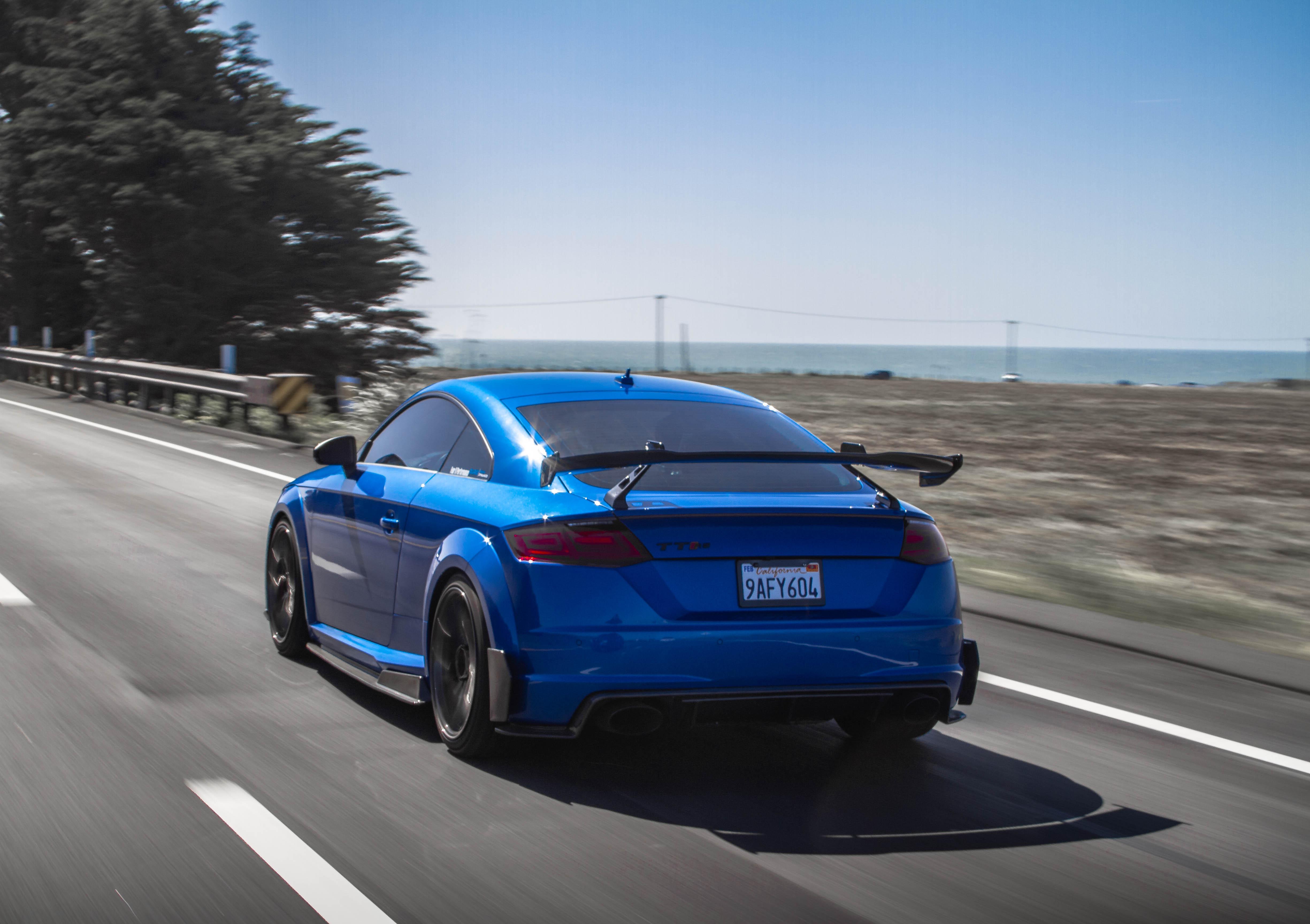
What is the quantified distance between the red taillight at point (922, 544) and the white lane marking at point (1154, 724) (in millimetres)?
Answer: 1555

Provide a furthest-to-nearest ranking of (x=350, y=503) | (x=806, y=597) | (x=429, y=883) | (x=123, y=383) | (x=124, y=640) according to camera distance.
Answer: (x=123, y=383) → (x=124, y=640) → (x=350, y=503) → (x=806, y=597) → (x=429, y=883)

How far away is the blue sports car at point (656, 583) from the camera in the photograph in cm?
449

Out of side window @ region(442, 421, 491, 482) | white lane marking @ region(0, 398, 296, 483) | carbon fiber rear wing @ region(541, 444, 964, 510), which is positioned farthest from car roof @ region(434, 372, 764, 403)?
white lane marking @ region(0, 398, 296, 483)

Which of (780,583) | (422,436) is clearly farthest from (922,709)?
(422,436)

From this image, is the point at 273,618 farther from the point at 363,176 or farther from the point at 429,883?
the point at 363,176

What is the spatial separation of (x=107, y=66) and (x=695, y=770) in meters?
28.5

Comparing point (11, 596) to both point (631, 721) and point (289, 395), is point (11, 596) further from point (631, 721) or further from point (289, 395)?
point (289, 395)

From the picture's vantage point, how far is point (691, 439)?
544 centimetres

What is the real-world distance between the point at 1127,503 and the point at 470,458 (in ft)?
36.3

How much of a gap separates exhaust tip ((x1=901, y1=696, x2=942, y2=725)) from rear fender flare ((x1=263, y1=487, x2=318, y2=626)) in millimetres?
2995

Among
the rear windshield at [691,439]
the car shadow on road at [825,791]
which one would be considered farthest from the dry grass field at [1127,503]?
the rear windshield at [691,439]

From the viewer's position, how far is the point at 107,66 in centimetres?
2902

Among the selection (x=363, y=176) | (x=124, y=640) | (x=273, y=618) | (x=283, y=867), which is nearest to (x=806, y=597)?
(x=283, y=867)

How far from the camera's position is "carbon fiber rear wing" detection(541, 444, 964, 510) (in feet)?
14.9
